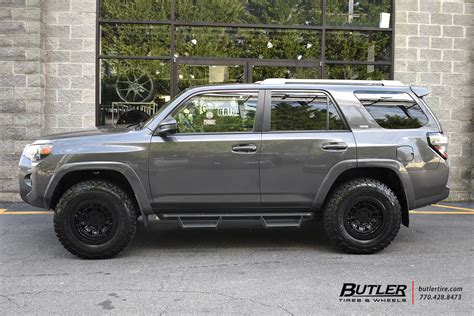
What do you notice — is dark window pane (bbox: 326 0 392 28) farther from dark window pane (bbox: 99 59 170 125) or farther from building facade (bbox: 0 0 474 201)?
dark window pane (bbox: 99 59 170 125)

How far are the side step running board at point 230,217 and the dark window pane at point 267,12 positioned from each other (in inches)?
215

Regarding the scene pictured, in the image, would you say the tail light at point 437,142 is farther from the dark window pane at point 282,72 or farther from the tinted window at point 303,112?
the dark window pane at point 282,72

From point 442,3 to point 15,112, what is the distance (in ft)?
27.5

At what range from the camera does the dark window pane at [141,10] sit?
965cm

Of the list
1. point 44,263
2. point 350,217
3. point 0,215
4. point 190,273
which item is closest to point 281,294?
point 190,273

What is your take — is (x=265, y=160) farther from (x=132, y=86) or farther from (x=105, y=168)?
(x=132, y=86)

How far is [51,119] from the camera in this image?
934 cm

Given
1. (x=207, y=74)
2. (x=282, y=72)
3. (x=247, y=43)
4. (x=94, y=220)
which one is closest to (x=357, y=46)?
(x=282, y=72)

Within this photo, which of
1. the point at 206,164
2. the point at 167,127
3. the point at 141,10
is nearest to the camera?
the point at 167,127

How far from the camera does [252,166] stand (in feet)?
18.0

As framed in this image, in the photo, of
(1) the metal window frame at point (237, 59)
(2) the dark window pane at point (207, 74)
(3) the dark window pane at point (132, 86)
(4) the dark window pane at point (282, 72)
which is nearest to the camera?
(1) the metal window frame at point (237, 59)

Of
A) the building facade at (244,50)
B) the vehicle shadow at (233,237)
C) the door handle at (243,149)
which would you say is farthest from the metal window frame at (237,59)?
the door handle at (243,149)

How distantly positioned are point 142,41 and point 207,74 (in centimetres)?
140

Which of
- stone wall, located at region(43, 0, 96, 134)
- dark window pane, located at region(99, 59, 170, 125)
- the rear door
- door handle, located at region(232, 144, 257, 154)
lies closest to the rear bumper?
the rear door
